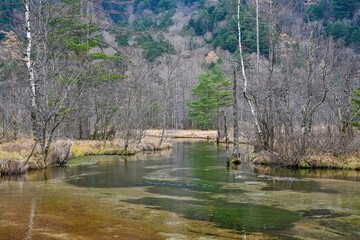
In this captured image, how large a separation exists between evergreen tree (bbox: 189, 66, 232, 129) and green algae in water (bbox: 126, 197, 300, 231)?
4422cm

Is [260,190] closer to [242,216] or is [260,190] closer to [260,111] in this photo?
[242,216]

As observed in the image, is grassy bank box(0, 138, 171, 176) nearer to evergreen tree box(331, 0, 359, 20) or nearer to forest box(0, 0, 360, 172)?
forest box(0, 0, 360, 172)

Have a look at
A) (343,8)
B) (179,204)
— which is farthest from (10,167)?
(343,8)

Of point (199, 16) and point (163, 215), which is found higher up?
point (199, 16)

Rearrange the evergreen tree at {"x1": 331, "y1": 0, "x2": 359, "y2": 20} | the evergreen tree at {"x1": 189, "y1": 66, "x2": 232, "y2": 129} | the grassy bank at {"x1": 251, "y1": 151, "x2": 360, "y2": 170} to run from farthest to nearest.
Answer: the evergreen tree at {"x1": 331, "y1": 0, "x2": 359, "y2": 20}
the evergreen tree at {"x1": 189, "y1": 66, "x2": 232, "y2": 129}
the grassy bank at {"x1": 251, "y1": 151, "x2": 360, "y2": 170}

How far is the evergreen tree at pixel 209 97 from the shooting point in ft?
186

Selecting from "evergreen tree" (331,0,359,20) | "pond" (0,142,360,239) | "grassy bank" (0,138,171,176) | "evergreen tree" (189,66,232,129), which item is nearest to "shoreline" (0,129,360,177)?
"grassy bank" (0,138,171,176)

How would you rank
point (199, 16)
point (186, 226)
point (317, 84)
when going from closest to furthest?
point (186, 226)
point (317, 84)
point (199, 16)

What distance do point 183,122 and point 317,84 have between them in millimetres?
38742

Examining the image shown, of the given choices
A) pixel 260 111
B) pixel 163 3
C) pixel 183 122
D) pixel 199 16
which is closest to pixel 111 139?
pixel 260 111

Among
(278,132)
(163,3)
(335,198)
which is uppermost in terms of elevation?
(163,3)

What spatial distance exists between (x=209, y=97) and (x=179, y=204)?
46.8 metres

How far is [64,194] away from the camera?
1298 cm

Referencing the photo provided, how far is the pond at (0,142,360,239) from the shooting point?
8867 millimetres
